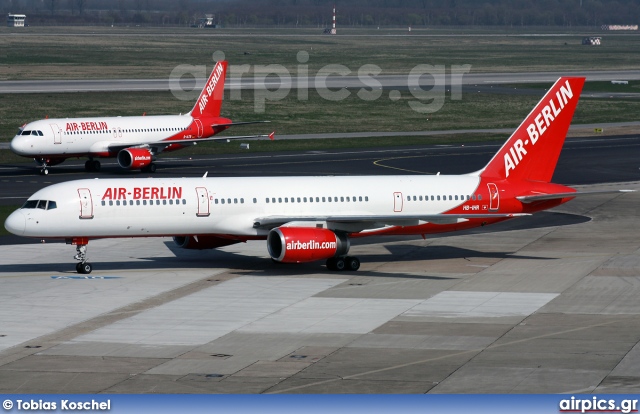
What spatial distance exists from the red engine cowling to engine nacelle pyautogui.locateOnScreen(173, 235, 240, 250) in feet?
110

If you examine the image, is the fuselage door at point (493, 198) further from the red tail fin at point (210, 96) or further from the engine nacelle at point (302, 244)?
the red tail fin at point (210, 96)

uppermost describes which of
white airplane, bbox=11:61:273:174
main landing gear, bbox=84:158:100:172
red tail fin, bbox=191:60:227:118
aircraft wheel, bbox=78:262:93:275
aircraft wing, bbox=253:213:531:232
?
red tail fin, bbox=191:60:227:118

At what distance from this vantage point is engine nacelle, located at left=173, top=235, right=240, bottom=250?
2045 inches

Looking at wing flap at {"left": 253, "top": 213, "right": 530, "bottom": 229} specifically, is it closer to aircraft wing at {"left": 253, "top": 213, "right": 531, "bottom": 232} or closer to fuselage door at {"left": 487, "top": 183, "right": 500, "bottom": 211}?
aircraft wing at {"left": 253, "top": 213, "right": 531, "bottom": 232}

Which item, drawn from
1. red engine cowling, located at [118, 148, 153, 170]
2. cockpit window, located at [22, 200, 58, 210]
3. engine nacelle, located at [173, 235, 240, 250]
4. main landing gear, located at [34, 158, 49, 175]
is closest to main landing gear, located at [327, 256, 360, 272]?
engine nacelle, located at [173, 235, 240, 250]

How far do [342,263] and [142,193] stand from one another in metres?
9.55

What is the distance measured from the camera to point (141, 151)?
85.2 m

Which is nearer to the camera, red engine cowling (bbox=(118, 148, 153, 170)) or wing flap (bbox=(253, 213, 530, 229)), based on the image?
wing flap (bbox=(253, 213, 530, 229))

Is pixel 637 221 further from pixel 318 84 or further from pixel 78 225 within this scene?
pixel 318 84

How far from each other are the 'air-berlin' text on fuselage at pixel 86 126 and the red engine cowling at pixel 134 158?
291 cm

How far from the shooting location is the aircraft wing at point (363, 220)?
49719mm

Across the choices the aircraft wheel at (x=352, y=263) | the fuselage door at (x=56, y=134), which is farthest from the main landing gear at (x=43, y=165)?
the aircraft wheel at (x=352, y=263)

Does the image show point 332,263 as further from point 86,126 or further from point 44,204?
point 86,126

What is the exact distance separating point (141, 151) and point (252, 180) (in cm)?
3502
